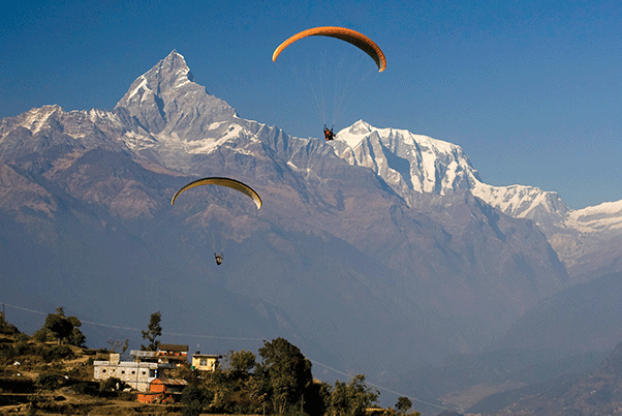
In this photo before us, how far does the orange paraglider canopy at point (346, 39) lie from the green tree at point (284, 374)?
33.9m

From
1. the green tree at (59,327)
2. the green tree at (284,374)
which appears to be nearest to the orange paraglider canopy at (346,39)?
the green tree at (284,374)

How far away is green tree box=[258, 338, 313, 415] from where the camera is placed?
A: 94312 mm

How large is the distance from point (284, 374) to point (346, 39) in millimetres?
36474

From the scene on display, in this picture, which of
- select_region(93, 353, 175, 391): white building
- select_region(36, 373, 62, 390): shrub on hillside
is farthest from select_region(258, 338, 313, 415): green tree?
select_region(36, 373, 62, 390): shrub on hillside

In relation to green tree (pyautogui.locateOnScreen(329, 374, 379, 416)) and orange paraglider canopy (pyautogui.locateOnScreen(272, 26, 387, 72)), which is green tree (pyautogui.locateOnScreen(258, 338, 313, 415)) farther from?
orange paraglider canopy (pyautogui.locateOnScreen(272, 26, 387, 72))

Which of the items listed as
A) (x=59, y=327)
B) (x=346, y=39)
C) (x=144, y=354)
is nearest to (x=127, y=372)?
(x=144, y=354)

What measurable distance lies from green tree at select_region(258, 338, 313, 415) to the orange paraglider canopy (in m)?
33.9

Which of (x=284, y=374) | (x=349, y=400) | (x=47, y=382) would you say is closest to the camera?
(x=47, y=382)

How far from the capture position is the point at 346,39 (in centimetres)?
8531

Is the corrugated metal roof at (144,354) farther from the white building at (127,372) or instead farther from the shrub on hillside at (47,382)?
the shrub on hillside at (47,382)

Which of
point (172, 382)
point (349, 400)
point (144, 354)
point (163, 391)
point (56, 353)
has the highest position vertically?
point (144, 354)

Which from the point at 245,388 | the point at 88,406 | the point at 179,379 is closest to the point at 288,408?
the point at 245,388

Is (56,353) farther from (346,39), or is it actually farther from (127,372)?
(346,39)

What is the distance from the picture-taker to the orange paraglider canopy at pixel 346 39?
83.2m
